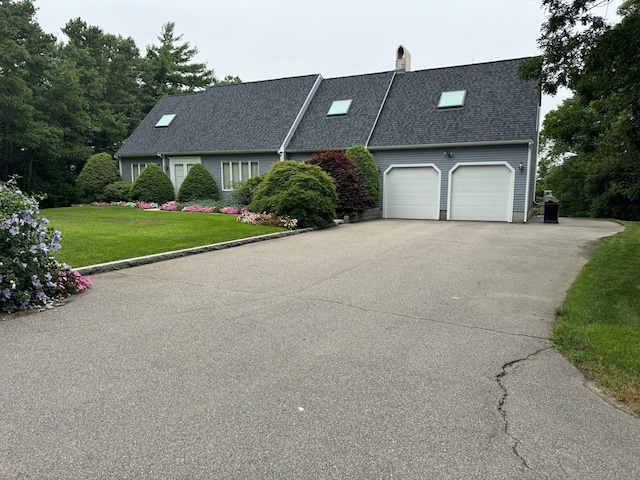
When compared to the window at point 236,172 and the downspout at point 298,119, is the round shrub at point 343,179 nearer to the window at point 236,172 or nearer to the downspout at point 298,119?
the downspout at point 298,119

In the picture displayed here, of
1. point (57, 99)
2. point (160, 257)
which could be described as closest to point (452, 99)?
point (160, 257)

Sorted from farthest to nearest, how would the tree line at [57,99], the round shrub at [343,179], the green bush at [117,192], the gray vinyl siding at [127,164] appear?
the gray vinyl siding at [127,164]
the green bush at [117,192]
the tree line at [57,99]
the round shrub at [343,179]

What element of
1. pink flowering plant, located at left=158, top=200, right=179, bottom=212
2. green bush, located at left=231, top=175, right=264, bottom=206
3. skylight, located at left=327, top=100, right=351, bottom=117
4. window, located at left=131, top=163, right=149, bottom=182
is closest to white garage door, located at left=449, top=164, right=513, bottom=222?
skylight, located at left=327, top=100, right=351, bottom=117

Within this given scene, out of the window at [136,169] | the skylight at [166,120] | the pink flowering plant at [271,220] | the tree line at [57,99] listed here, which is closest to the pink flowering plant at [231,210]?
the pink flowering plant at [271,220]

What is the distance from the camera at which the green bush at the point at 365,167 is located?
55.4 feet

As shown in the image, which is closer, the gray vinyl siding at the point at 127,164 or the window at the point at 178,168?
the window at the point at 178,168

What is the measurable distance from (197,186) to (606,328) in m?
17.9

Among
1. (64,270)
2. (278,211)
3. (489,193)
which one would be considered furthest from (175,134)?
(64,270)

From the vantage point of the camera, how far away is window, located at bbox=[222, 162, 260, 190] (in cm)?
2014

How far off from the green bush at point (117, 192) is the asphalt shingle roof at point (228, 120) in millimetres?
2080

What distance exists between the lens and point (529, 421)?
2.75m

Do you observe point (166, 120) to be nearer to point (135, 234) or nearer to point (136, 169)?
point (136, 169)

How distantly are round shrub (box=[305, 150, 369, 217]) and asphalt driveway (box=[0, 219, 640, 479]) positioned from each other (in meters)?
9.54

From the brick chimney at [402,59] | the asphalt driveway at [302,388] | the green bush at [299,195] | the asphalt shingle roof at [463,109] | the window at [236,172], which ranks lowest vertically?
the asphalt driveway at [302,388]
